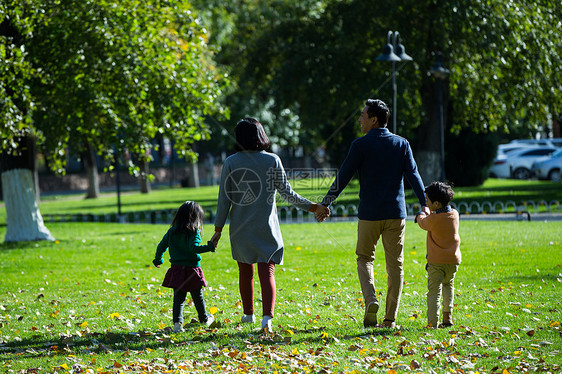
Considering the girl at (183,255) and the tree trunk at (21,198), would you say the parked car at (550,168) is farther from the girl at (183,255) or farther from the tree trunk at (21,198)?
the girl at (183,255)

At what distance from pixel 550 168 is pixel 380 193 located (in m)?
27.3

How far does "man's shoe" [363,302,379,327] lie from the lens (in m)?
6.15

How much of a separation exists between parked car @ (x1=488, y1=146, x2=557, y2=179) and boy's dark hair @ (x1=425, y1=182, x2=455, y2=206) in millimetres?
29430

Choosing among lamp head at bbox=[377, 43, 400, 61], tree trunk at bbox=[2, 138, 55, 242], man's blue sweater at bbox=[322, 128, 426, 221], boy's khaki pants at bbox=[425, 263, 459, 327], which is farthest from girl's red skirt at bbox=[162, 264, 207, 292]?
tree trunk at bbox=[2, 138, 55, 242]

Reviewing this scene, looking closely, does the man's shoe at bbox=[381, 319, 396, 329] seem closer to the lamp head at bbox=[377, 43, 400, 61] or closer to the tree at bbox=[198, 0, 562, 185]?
the lamp head at bbox=[377, 43, 400, 61]

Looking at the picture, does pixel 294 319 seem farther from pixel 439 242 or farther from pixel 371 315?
pixel 439 242

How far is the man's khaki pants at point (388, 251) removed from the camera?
6152 mm

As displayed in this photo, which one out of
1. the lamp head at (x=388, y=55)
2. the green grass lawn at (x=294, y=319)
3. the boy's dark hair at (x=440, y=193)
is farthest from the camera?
the lamp head at (x=388, y=55)

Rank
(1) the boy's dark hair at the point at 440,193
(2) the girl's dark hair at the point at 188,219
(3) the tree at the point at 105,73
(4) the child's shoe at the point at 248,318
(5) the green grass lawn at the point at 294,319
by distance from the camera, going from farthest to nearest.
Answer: (3) the tree at the point at 105,73, (4) the child's shoe at the point at 248,318, (2) the girl's dark hair at the point at 188,219, (1) the boy's dark hair at the point at 440,193, (5) the green grass lawn at the point at 294,319

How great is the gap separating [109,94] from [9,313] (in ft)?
25.4

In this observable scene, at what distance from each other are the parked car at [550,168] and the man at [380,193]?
2663 centimetres

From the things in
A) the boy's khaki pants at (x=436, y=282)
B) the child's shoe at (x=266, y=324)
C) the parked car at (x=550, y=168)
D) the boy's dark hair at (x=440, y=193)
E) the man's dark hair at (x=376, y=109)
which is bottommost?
the child's shoe at (x=266, y=324)

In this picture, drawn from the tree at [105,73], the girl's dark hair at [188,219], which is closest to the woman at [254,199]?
the girl's dark hair at [188,219]

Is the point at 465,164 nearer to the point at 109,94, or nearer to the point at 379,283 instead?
the point at 109,94
